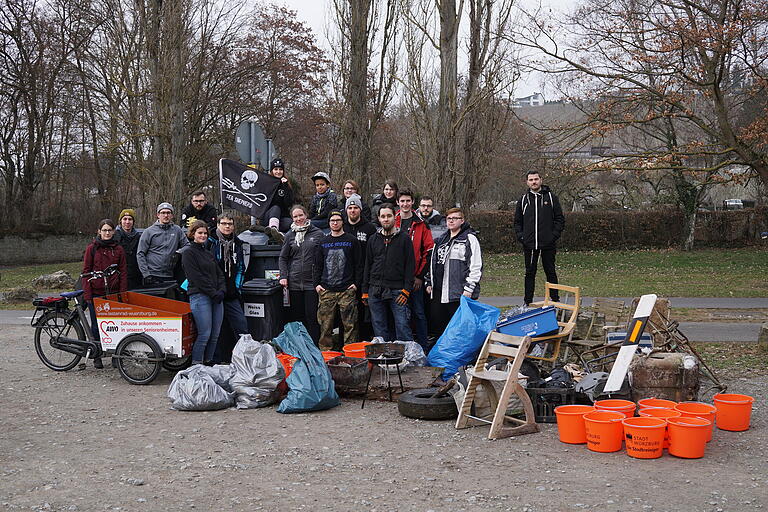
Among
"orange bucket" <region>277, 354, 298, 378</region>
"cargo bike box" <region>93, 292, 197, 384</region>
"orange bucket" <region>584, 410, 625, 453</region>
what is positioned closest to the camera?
"orange bucket" <region>584, 410, 625, 453</region>

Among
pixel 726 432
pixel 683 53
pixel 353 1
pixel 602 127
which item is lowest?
pixel 726 432

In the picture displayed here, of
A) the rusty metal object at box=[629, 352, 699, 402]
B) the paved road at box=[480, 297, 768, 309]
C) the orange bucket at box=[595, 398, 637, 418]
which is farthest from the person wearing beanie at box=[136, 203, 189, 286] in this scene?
the paved road at box=[480, 297, 768, 309]

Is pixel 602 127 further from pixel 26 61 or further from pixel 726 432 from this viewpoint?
pixel 26 61

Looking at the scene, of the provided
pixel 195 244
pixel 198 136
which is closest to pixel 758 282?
pixel 195 244

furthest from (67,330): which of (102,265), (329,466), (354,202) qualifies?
(329,466)

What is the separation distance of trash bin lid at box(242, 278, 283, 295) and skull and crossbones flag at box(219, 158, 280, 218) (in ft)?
5.25

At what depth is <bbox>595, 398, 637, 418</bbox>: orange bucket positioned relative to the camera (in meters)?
6.57

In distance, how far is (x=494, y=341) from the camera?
7742 mm

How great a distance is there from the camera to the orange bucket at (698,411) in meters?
6.30

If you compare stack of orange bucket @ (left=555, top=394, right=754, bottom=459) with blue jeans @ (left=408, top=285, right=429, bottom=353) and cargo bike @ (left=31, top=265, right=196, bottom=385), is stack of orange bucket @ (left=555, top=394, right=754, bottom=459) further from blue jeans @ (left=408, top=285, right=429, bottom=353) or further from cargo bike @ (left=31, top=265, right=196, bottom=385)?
cargo bike @ (left=31, top=265, right=196, bottom=385)

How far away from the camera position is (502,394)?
6.70m

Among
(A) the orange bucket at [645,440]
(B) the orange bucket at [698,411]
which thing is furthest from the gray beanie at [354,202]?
(A) the orange bucket at [645,440]

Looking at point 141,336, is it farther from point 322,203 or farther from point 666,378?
point 666,378

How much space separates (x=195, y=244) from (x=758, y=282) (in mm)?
15310
